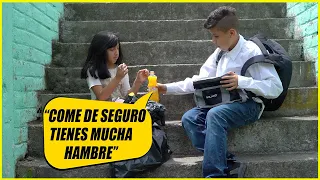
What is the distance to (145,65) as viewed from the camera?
3598 millimetres

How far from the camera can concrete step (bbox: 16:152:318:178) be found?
2617 millimetres

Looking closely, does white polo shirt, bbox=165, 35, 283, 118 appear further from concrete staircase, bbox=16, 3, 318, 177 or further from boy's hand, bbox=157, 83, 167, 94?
concrete staircase, bbox=16, 3, 318, 177

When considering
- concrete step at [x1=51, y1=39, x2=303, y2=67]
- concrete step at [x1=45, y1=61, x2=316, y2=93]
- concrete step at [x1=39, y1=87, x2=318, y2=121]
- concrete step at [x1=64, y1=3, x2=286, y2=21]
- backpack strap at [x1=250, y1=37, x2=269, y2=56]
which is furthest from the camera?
concrete step at [x1=64, y1=3, x2=286, y2=21]

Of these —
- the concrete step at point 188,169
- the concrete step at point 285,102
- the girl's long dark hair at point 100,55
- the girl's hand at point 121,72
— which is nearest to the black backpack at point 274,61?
the concrete step at point 285,102

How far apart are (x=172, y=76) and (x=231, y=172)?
1267mm

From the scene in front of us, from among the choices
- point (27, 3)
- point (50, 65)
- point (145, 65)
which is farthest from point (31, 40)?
point (145, 65)

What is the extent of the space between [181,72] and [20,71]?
147 cm

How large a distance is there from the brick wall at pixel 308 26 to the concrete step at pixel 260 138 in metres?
0.91

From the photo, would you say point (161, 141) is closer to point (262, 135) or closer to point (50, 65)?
point (262, 135)

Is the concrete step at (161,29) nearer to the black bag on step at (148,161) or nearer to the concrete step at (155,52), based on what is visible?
the concrete step at (155,52)

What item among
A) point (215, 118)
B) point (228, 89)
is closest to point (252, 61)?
point (228, 89)

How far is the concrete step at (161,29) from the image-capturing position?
4.03 metres

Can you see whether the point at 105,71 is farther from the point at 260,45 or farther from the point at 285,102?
the point at 285,102

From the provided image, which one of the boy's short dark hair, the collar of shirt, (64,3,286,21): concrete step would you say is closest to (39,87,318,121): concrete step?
the collar of shirt
